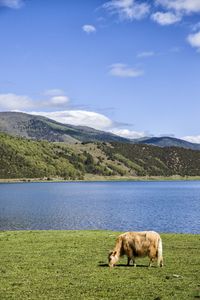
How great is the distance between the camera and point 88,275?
80.4 feet

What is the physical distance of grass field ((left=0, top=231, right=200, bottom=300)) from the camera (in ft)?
66.7

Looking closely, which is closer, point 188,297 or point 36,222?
point 188,297

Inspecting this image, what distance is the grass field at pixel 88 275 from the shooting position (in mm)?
20344

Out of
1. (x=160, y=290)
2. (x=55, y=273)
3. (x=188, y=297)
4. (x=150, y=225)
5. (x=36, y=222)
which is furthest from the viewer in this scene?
(x=36, y=222)

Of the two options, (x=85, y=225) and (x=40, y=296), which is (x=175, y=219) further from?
(x=40, y=296)

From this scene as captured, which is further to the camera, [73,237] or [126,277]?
[73,237]

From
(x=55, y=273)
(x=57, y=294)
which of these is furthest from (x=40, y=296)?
(x=55, y=273)

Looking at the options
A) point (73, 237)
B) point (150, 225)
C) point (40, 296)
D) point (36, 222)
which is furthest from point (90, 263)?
point (36, 222)

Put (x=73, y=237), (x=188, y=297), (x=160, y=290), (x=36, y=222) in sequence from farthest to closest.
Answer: (x=36, y=222), (x=73, y=237), (x=160, y=290), (x=188, y=297)

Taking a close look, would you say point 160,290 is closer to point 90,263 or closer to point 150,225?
point 90,263

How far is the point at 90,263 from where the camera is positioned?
93.9 ft

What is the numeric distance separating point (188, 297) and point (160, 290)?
5.93ft

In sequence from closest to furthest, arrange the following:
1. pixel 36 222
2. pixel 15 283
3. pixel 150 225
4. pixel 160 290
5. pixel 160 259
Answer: pixel 160 290 < pixel 15 283 < pixel 160 259 < pixel 150 225 < pixel 36 222

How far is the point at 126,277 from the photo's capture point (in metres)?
24.0
